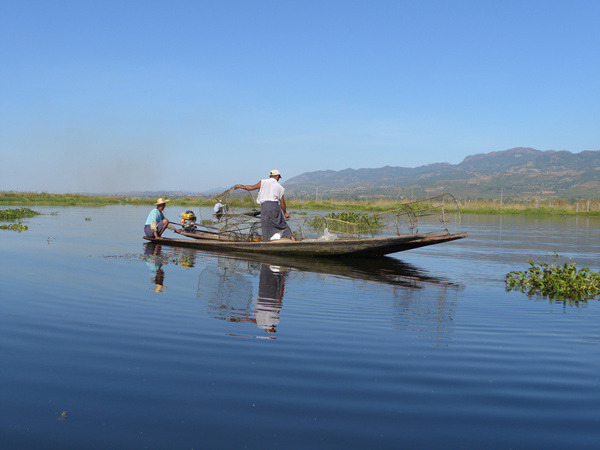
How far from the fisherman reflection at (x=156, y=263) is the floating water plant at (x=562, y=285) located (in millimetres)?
6149

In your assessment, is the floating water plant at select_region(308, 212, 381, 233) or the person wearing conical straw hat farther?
the person wearing conical straw hat

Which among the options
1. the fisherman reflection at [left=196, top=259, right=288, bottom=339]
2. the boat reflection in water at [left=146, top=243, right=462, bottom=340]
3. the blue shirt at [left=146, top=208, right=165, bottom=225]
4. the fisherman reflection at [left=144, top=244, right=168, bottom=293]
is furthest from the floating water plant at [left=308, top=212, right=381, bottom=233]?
the blue shirt at [left=146, top=208, right=165, bottom=225]

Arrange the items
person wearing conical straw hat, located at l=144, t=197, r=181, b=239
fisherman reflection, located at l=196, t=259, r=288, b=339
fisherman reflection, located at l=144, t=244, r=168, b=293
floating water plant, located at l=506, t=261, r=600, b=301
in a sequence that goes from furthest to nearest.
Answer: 1. person wearing conical straw hat, located at l=144, t=197, r=181, b=239
2. floating water plant, located at l=506, t=261, r=600, b=301
3. fisherman reflection, located at l=144, t=244, r=168, b=293
4. fisherman reflection, located at l=196, t=259, r=288, b=339

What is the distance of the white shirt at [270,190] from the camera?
12.8 meters

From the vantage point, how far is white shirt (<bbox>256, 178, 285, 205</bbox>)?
41.9 feet

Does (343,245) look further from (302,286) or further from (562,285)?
(562,285)

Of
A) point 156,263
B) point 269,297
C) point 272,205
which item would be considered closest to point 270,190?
point 272,205

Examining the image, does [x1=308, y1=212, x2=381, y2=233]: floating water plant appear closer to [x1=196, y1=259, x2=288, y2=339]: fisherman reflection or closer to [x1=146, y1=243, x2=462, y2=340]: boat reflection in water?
[x1=146, y1=243, x2=462, y2=340]: boat reflection in water

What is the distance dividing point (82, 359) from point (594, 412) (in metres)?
4.14

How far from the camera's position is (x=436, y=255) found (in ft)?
51.5

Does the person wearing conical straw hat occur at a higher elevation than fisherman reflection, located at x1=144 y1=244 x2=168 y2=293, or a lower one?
higher

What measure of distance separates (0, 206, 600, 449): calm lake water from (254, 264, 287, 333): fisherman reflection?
53 mm

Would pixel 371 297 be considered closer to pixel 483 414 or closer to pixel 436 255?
pixel 483 414

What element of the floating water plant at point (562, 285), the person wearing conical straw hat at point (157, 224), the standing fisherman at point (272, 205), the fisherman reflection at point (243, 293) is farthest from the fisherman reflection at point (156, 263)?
the floating water plant at point (562, 285)
